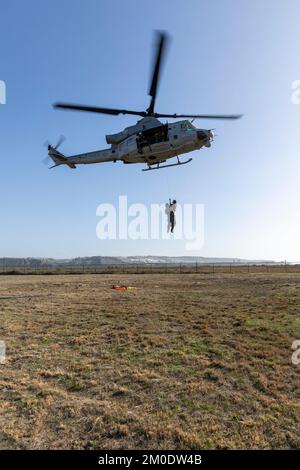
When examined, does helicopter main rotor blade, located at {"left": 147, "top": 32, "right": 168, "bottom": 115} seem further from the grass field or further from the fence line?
the fence line

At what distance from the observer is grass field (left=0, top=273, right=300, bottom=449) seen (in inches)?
211

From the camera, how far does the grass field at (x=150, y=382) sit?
5348 millimetres

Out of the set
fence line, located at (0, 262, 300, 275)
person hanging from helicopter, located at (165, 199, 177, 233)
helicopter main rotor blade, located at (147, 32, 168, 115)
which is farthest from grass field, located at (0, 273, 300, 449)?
fence line, located at (0, 262, 300, 275)

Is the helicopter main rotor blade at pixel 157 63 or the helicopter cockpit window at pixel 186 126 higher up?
the helicopter main rotor blade at pixel 157 63

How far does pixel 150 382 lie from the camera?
24.5 ft

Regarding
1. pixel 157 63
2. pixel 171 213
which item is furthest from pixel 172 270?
pixel 157 63

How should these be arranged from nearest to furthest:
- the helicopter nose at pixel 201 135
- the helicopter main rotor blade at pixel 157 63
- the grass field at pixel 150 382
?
1. the grass field at pixel 150 382
2. the helicopter main rotor blade at pixel 157 63
3. the helicopter nose at pixel 201 135

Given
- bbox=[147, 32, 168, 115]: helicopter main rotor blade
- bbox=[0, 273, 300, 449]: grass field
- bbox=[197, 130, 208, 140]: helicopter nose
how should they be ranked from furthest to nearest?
bbox=[197, 130, 208, 140]: helicopter nose
bbox=[147, 32, 168, 115]: helicopter main rotor blade
bbox=[0, 273, 300, 449]: grass field

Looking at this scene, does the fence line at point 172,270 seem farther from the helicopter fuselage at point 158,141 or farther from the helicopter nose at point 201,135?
the helicopter nose at point 201,135

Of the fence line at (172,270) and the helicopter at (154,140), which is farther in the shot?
the fence line at (172,270)

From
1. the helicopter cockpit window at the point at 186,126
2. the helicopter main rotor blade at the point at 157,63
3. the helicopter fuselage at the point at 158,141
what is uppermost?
the helicopter main rotor blade at the point at 157,63

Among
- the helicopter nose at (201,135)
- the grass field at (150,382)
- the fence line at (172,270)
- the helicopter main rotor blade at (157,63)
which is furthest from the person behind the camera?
the fence line at (172,270)

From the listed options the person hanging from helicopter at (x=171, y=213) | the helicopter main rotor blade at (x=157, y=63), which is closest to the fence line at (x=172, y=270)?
the person hanging from helicopter at (x=171, y=213)
